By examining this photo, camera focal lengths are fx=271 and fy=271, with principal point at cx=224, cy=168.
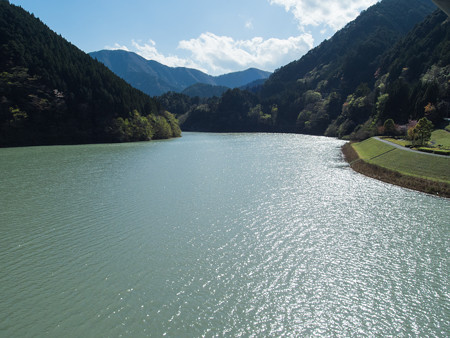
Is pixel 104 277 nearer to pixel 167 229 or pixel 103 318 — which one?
pixel 103 318

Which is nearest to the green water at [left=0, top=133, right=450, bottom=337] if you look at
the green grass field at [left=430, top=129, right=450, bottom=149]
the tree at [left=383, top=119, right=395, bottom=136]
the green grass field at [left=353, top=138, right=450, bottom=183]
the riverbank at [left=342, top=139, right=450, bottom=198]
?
the riverbank at [left=342, top=139, right=450, bottom=198]

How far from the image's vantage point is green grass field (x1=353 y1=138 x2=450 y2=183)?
32.9 metres

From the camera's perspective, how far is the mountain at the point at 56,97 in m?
82.3

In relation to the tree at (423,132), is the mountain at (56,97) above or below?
above

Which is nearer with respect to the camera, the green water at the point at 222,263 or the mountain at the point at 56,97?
the green water at the point at 222,263

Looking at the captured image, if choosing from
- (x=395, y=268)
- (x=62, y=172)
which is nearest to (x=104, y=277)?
(x=395, y=268)

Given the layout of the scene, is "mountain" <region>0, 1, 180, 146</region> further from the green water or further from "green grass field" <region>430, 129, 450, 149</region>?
"green grass field" <region>430, 129, 450, 149</region>

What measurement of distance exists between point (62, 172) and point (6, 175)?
23.6 ft

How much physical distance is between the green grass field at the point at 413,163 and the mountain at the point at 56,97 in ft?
270

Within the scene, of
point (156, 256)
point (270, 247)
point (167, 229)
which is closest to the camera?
point (156, 256)

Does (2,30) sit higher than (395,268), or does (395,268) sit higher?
(2,30)

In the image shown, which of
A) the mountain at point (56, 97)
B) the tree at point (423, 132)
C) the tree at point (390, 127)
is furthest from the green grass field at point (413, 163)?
the mountain at point (56, 97)

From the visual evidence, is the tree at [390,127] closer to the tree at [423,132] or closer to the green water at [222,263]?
the tree at [423,132]

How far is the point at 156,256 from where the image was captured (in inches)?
638
